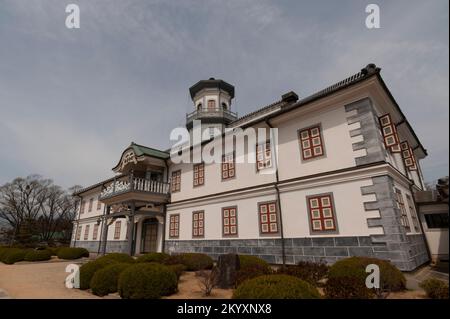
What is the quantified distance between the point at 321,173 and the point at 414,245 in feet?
15.1

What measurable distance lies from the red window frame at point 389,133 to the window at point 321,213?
3.26 metres

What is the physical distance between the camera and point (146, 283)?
678 cm

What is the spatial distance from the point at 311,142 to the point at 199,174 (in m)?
8.04

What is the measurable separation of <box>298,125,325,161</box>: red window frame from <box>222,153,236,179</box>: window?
14.6 ft

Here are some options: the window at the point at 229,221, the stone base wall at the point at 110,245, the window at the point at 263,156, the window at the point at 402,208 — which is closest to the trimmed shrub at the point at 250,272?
the window at the point at 229,221

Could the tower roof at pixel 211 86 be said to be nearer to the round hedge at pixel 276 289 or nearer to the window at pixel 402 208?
the window at pixel 402 208

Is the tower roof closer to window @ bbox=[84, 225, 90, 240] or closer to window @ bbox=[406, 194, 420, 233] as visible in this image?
window @ bbox=[406, 194, 420, 233]

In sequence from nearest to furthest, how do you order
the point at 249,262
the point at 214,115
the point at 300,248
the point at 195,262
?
the point at 249,262 < the point at 300,248 < the point at 195,262 < the point at 214,115

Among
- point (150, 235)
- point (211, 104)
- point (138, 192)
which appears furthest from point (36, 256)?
point (211, 104)

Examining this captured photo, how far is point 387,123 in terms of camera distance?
1023 cm

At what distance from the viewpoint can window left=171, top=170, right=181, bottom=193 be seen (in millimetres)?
17814

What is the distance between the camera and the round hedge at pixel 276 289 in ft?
15.4

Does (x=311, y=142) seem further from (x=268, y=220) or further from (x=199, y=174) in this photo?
(x=199, y=174)

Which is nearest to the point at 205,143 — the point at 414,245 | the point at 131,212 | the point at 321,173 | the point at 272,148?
the point at 272,148
